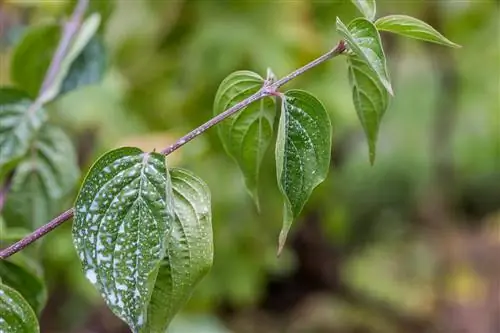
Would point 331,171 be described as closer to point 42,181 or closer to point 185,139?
point 42,181

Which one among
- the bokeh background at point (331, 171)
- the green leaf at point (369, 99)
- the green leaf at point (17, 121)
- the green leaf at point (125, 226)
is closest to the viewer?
the green leaf at point (125, 226)

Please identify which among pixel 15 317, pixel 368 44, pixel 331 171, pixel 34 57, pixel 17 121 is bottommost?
pixel 15 317

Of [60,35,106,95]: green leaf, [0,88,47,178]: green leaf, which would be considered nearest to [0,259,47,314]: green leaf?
[0,88,47,178]: green leaf

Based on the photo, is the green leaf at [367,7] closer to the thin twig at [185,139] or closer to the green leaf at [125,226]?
the thin twig at [185,139]

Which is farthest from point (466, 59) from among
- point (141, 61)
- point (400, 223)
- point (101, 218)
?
point (101, 218)

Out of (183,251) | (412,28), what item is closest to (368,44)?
(412,28)

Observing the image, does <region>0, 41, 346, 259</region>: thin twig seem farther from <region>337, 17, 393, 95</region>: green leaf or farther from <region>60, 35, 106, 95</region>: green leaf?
<region>60, 35, 106, 95</region>: green leaf

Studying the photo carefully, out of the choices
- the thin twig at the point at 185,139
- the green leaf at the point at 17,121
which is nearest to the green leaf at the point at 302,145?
the thin twig at the point at 185,139
